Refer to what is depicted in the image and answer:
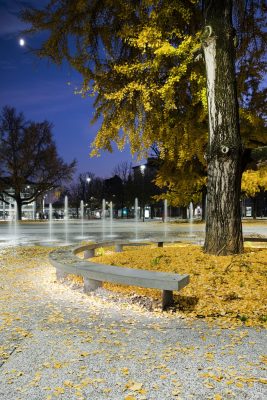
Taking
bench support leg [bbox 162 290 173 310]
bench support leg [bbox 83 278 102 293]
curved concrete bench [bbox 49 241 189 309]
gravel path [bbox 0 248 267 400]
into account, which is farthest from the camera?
bench support leg [bbox 83 278 102 293]

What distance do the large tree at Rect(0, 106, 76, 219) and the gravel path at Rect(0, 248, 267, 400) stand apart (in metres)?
41.3

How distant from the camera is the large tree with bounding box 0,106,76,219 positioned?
45.3 metres

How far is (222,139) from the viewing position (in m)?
7.68

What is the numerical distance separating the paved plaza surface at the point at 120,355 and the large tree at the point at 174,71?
3058 millimetres

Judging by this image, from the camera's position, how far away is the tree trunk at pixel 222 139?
7.59 meters

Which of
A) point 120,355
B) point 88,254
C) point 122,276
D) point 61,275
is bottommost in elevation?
point 120,355

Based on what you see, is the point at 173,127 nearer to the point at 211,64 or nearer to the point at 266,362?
the point at 211,64

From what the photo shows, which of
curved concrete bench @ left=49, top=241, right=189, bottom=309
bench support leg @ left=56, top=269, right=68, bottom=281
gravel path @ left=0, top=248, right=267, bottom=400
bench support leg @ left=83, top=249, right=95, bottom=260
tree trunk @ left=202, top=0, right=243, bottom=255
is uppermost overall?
tree trunk @ left=202, top=0, right=243, bottom=255

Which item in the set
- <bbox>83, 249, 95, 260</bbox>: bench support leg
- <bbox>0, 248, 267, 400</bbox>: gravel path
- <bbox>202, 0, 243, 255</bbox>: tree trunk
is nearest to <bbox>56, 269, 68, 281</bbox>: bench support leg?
<bbox>0, 248, 267, 400</bbox>: gravel path

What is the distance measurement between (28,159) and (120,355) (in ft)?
143

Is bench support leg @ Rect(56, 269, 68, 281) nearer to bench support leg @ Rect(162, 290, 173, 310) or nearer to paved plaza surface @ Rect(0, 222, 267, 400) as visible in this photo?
paved plaza surface @ Rect(0, 222, 267, 400)

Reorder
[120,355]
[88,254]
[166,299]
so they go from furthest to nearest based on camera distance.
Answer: [88,254], [166,299], [120,355]

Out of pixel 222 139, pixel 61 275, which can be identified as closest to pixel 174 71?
pixel 222 139

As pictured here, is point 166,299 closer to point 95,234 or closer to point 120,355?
point 120,355
